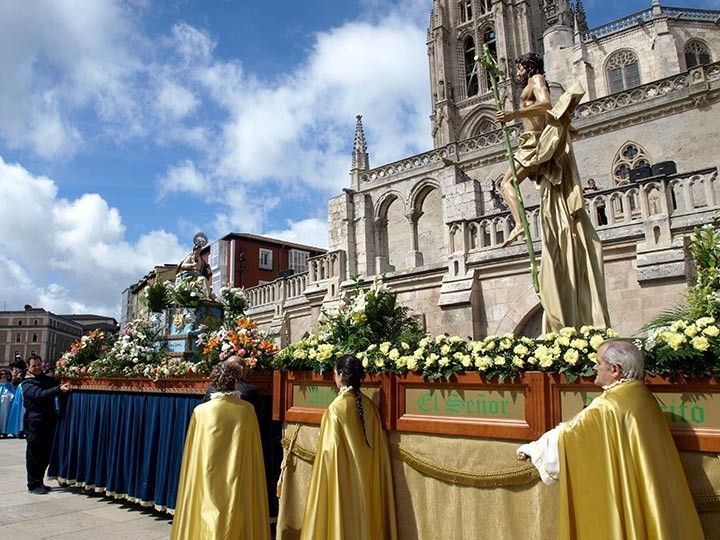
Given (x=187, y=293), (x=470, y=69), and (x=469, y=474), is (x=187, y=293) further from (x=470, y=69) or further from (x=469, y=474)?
(x=470, y=69)

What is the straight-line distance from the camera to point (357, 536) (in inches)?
156

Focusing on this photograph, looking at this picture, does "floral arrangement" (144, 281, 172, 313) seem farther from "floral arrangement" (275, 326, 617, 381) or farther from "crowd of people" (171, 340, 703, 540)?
"crowd of people" (171, 340, 703, 540)

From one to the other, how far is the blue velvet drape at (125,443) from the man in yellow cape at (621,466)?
181 inches

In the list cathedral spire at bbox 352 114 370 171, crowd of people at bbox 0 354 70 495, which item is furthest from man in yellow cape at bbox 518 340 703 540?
cathedral spire at bbox 352 114 370 171

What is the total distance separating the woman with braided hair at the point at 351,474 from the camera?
3.96 metres

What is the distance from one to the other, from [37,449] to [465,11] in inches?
1981

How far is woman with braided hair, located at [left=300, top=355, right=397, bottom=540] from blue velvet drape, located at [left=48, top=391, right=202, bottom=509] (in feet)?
9.17

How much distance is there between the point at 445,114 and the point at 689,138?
2800 centimetres

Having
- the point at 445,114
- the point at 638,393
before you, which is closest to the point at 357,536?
the point at 638,393

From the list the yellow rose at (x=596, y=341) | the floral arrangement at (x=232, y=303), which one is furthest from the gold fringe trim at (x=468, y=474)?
the floral arrangement at (x=232, y=303)

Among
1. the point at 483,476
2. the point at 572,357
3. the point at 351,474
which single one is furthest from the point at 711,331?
the point at 351,474

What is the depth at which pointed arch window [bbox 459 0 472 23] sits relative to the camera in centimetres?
4841

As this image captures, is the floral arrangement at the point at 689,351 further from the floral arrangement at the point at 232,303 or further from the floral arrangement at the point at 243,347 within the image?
the floral arrangement at the point at 232,303

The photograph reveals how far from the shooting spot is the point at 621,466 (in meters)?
2.81
